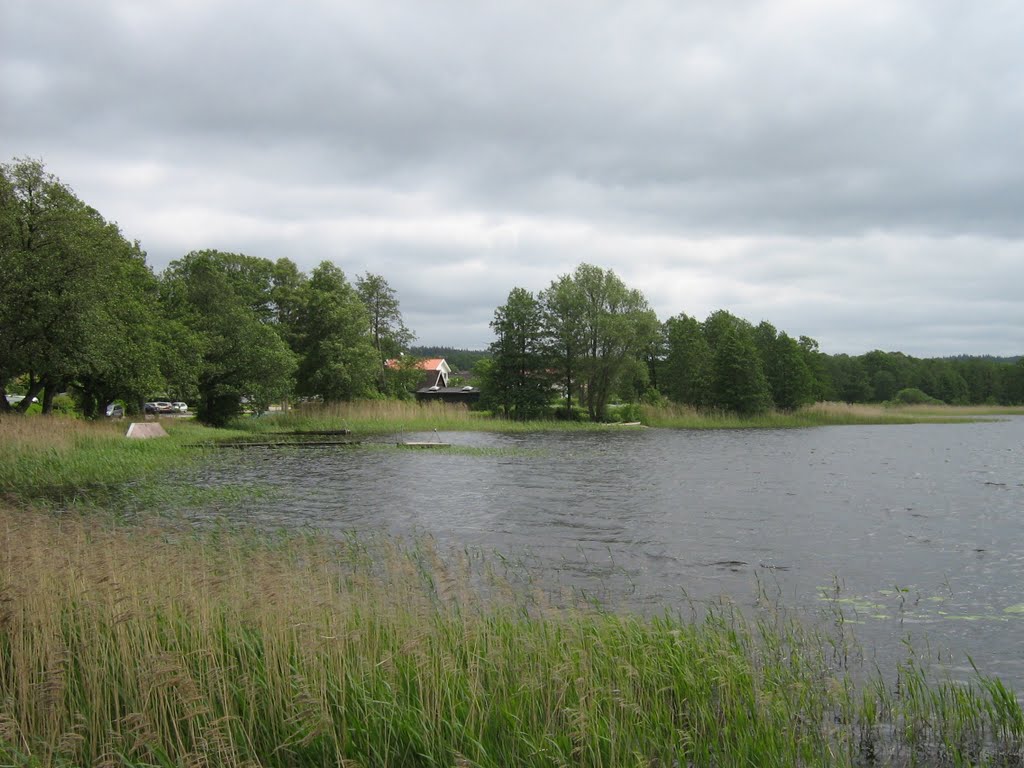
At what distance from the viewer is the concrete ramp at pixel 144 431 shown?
32.2 meters

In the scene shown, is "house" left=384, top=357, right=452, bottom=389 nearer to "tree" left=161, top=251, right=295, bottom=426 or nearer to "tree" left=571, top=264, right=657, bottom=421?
"tree" left=571, top=264, right=657, bottom=421

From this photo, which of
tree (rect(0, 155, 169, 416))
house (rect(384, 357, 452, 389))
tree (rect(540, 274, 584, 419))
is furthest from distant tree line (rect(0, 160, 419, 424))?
house (rect(384, 357, 452, 389))

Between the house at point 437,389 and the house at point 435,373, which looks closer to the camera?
the house at point 437,389

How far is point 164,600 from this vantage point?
23.1ft

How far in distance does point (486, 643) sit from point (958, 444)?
43.3 meters

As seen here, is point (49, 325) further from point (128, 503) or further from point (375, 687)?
point (375, 687)

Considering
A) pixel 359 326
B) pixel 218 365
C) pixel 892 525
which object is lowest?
pixel 892 525

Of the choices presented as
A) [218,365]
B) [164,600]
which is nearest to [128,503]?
[164,600]

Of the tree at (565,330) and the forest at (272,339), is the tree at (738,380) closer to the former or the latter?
the forest at (272,339)

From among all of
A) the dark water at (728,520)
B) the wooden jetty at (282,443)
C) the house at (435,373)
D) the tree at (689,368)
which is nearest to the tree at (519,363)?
the tree at (689,368)

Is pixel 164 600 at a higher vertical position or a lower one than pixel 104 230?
lower

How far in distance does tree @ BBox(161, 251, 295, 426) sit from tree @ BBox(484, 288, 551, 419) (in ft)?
72.3

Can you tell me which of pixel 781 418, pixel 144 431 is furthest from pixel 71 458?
pixel 781 418

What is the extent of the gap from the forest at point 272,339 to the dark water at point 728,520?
858 cm
